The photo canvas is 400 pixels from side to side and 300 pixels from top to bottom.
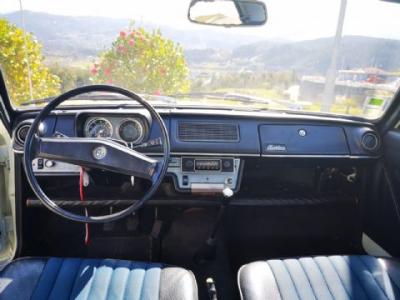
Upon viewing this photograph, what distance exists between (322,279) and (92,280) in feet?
3.41

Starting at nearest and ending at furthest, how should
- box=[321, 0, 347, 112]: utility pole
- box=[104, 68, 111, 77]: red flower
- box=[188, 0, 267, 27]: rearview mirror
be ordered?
box=[188, 0, 267, 27]: rearview mirror → box=[104, 68, 111, 77]: red flower → box=[321, 0, 347, 112]: utility pole

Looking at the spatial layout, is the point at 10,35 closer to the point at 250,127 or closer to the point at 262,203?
the point at 250,127

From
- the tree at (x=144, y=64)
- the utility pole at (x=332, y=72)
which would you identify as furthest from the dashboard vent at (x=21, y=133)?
the utility pole at (x=332, y=72)

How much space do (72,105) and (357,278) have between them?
1736mm

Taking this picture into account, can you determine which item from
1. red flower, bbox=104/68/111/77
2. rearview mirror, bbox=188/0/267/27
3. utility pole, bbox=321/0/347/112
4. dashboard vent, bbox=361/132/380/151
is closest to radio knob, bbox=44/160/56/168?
red flower, bbox=104/68/111/77

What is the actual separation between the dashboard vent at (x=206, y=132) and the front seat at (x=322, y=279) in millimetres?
714

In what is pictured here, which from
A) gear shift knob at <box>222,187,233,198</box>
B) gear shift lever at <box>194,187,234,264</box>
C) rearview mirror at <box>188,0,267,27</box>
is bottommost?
gear shift lever at <box>194,187,234,264</box>

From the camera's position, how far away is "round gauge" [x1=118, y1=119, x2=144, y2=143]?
1956mm

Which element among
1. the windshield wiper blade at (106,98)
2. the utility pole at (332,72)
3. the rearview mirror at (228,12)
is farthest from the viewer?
the utility pole at (332,72)

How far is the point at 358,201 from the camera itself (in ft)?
8.09

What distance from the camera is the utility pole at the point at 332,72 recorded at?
8.02ft

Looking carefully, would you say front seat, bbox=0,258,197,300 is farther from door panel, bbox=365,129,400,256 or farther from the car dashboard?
door panel, bbox=365,129,400,256

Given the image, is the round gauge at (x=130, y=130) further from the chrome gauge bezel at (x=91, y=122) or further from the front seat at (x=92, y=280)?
the front seat at (x=92, y=280)

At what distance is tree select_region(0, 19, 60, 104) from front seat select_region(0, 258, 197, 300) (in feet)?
3.20
